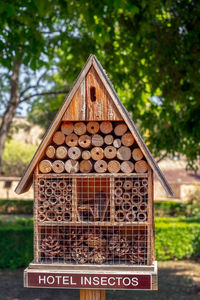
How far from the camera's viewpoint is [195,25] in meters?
9.41

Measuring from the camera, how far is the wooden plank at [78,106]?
3.56 m

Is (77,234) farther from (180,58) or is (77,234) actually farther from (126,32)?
(126,32)

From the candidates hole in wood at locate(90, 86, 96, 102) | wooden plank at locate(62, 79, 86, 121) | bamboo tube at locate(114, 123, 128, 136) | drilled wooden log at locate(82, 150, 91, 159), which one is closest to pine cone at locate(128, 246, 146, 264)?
drilled wooden log at locate(82, 150, 91, 159)

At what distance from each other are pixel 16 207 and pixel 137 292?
15.2 metres

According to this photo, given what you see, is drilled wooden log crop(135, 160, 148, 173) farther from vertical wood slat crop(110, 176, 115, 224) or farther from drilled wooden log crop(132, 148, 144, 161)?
vertical wood slat crop(110, 176, 115, 224)

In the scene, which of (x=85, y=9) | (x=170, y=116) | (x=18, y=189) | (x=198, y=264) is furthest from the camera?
(x=198, y=264)

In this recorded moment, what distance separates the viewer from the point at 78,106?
3570 mm

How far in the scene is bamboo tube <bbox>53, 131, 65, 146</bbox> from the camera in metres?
3.69

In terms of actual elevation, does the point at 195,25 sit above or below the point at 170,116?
above

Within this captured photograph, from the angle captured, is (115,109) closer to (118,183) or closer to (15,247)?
(118,183)

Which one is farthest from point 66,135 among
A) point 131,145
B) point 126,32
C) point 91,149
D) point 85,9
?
point 126,32

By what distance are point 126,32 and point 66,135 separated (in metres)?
7.36

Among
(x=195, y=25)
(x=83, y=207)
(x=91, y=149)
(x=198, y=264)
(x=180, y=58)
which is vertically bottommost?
(x=198, y=264)

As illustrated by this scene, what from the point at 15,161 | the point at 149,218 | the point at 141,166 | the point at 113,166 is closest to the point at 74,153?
the point at 113,166
